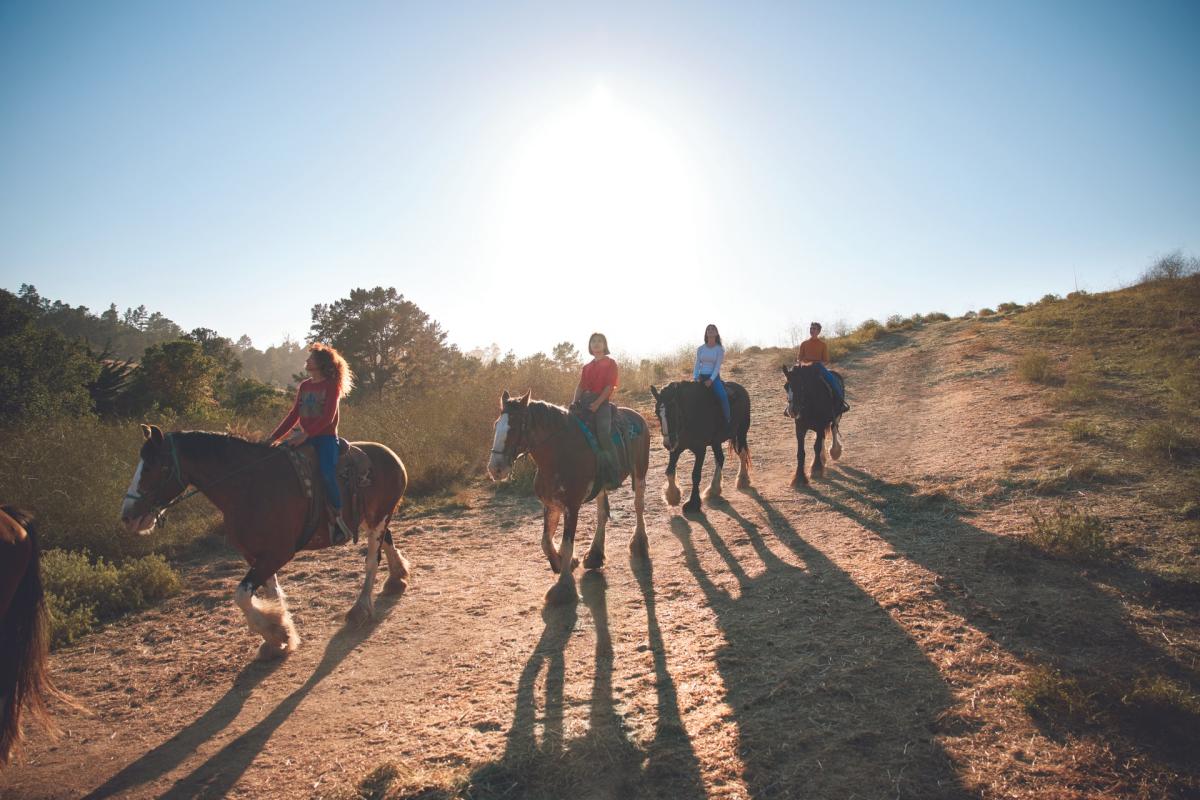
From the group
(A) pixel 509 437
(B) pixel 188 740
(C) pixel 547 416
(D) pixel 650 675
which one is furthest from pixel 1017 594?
(B) pixel 188 740

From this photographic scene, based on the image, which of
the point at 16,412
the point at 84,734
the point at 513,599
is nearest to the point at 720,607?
the point at 513,599

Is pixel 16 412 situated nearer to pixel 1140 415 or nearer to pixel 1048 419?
pixel 1048 419

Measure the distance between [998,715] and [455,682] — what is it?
12.5 feet

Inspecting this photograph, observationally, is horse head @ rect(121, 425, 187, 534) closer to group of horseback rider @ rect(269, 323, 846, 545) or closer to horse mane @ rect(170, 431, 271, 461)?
horse mane @ rect(170, 431, 271, 461)

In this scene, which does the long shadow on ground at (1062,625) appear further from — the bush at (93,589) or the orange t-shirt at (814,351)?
the bush at (93,589)

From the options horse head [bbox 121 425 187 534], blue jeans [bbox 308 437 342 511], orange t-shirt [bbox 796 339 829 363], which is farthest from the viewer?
orange t-shirt [bbox 796 339 829 363]

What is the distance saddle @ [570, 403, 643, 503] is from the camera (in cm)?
654

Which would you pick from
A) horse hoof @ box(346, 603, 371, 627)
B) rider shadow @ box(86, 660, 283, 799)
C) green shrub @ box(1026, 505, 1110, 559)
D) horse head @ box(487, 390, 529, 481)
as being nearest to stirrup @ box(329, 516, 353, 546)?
horse hoof @ box(346, 603, 371, 627)

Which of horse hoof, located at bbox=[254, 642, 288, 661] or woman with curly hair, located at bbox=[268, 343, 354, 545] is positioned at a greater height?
woman with curly hair, located at bbox=[268, 343, 354, 545]

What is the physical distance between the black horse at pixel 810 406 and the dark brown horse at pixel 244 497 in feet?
26.7

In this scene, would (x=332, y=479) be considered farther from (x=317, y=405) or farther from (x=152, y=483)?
(x=152, y=483)

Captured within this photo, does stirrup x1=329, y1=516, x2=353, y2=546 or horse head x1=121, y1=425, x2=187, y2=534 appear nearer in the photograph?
horse head x1=121, y1=425, x2=187, y2=534

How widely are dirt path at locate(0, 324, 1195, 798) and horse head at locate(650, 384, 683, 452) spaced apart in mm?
1764

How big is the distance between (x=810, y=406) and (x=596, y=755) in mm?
8251
